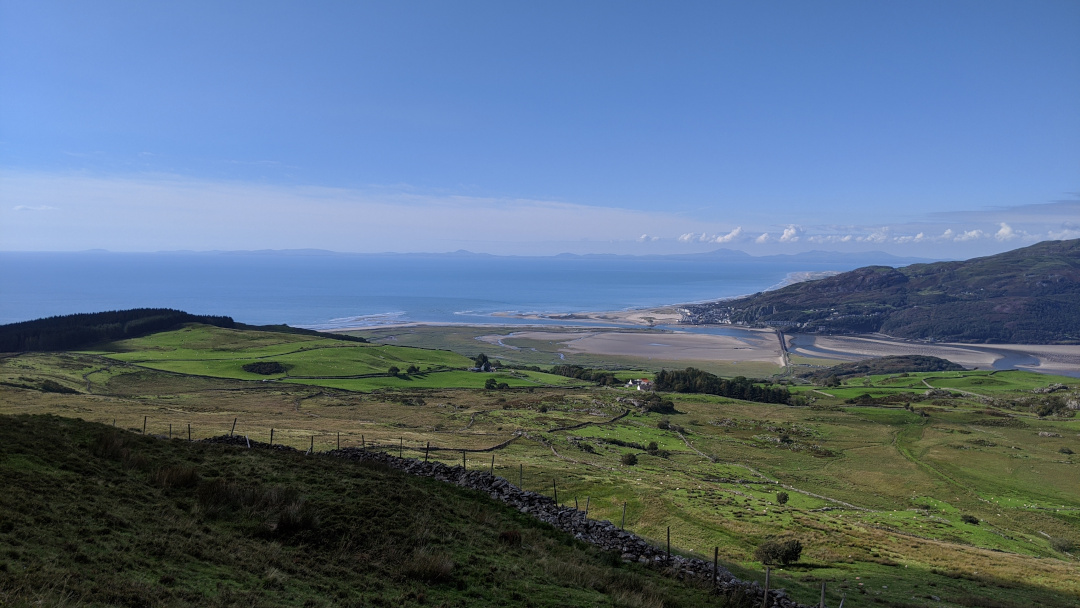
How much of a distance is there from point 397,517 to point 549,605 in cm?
655

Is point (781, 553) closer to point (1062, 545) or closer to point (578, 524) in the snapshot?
point (578, 524)

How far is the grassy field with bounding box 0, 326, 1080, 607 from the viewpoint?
2527cm

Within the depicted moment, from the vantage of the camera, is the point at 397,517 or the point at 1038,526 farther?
the point at 1038,526

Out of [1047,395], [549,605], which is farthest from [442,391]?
[1047,395]

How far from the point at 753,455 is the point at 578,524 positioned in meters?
42.1

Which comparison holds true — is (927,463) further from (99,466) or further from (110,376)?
(110,376)

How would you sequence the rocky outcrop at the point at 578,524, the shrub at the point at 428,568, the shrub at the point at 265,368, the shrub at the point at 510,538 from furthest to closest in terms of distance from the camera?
1. the shrub at the point at 265,368
2. the shrub at the point at 510,538
3. the rocky outcrop at the point at 578,524
4. the shrub at the point at 428,568

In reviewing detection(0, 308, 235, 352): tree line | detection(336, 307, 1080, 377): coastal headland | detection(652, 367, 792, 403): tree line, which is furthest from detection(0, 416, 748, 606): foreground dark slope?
detection(0, 308, 235, 352): tree line

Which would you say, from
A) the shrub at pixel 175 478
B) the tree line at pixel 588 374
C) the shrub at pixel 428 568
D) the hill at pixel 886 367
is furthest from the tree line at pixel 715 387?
the shrub at pixel 428 568

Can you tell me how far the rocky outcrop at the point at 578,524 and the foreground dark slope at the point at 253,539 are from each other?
90 centimetres

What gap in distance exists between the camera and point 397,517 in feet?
59.3

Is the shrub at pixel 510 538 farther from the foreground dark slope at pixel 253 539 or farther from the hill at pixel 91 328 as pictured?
the hill at pixel 91 328

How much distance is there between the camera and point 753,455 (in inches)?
2259

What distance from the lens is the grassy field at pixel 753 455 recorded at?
25.3 meters
